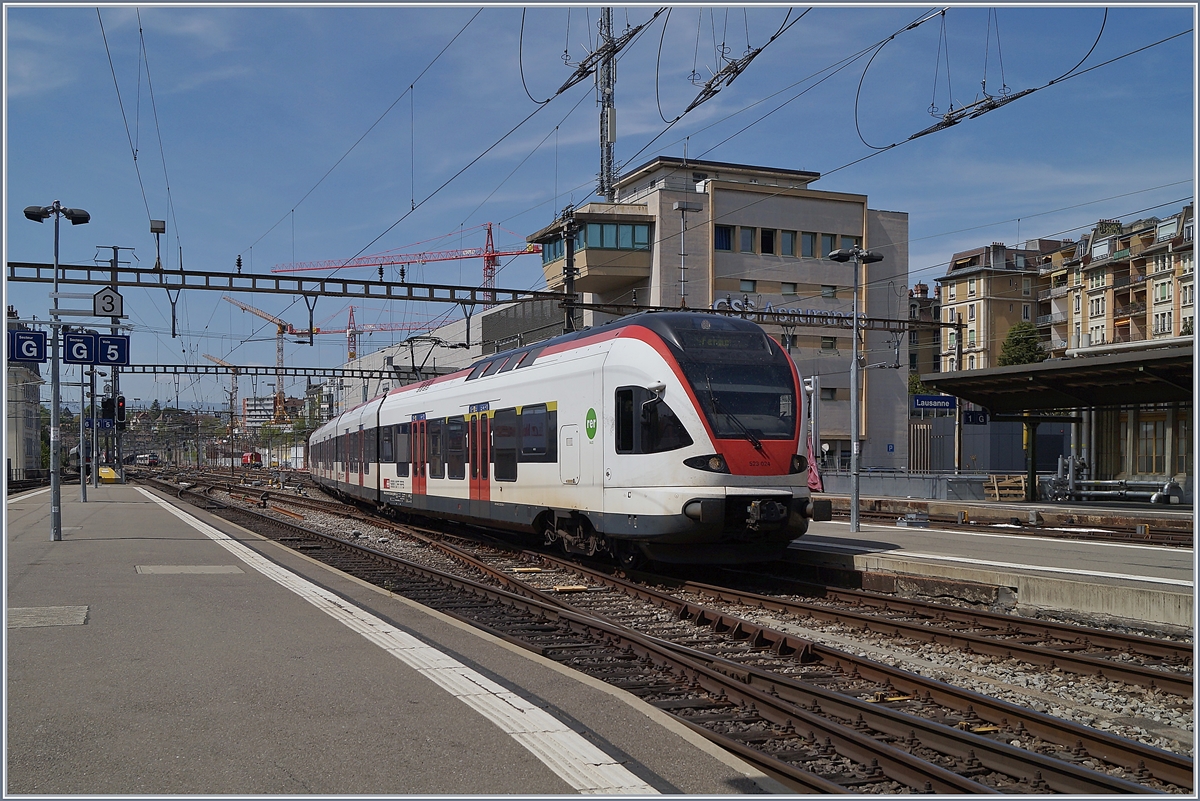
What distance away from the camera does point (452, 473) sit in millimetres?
20500

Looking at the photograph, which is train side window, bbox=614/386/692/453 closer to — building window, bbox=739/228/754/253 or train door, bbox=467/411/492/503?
train door, bbox=467/411/492/503

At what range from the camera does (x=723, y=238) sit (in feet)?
172

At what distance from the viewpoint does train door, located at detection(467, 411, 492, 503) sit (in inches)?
726

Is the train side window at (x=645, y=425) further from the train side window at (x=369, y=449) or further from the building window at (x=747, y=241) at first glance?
the building window at (x=747, y=241)

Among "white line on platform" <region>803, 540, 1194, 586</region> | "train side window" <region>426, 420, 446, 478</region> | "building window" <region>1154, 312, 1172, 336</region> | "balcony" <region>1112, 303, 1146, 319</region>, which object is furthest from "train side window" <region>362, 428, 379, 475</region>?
"balcony" <region>1112, 303, 1146, 319</region>

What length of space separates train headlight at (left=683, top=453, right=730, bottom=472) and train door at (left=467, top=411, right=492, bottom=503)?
622 cm

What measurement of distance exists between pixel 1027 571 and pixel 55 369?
57.6 ft

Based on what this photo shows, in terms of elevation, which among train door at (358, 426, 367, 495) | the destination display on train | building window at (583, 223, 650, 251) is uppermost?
building window at (583, 223, 650, 251)

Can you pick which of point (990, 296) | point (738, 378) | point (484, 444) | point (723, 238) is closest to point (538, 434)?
point (484, 444)

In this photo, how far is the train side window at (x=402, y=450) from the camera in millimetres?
24438

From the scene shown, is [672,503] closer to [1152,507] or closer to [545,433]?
[545,433]

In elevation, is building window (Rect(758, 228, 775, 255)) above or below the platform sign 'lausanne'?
above

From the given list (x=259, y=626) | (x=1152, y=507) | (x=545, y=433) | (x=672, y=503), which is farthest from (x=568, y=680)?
(x=1152, y=507)

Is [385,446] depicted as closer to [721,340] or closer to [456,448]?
[456,448]
